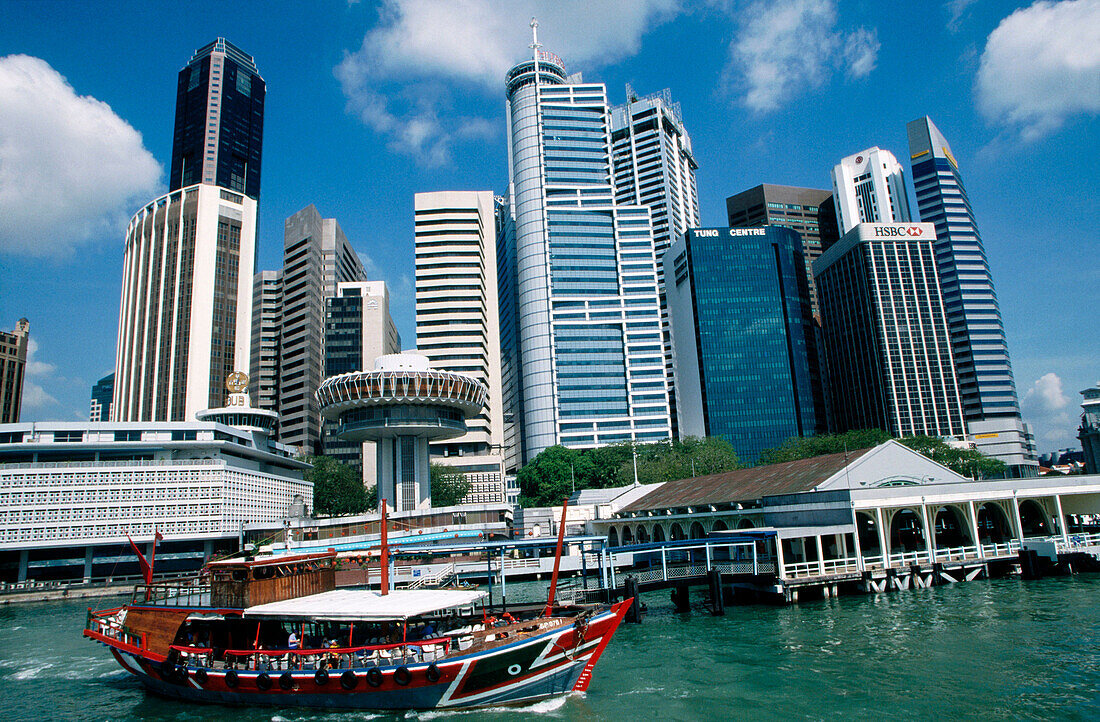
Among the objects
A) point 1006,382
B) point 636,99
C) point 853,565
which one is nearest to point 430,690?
point 853,565

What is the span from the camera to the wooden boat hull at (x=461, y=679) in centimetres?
2259

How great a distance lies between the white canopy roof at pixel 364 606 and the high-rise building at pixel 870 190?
18194cm

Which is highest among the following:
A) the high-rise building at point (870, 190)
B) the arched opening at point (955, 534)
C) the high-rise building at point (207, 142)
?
the high-rise building at point (207, 142)

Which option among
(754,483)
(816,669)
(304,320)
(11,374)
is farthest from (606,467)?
(11,374)

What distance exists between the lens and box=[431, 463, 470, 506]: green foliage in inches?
4173

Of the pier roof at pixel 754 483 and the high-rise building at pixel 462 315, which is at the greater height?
the high-rise building at pixel 462 315

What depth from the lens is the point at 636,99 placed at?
196 meters

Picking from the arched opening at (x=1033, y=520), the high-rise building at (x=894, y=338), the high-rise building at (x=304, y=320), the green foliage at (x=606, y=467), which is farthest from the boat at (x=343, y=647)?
the high-rise building at (x=894, y=338)

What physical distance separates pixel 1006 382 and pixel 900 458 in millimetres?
130232

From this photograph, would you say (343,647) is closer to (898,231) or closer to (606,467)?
(606,467)

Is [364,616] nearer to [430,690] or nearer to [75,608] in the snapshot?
[430,690]

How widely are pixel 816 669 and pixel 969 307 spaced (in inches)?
6236

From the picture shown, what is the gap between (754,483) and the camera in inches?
2064

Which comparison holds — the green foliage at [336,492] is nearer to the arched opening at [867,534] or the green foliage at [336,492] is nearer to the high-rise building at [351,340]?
the high-rise building at [351,340]
